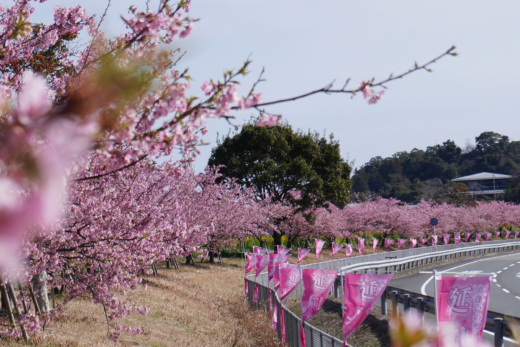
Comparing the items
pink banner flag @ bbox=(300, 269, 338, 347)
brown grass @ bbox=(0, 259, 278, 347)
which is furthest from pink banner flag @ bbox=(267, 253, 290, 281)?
pink banner flag @ bbox=(300, 269, 338, 347)

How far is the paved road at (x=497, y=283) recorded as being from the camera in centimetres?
1441

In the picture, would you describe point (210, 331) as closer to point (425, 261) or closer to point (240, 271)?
point (240, 271)

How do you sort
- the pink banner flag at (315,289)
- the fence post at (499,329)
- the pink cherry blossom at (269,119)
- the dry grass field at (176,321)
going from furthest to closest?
the dry grass field at (176,321) → the pink banner flag at (315,289) → the fence post at (499,329) → the pink cherry blossom at (269,119)

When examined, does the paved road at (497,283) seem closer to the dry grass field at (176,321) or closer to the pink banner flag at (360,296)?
the dry grass field at (176,321)

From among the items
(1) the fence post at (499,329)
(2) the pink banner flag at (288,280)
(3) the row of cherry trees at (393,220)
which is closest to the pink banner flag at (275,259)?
(2) the pink banner flag at (288,280)

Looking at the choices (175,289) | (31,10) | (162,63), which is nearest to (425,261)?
(175,289)

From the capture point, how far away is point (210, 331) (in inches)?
509

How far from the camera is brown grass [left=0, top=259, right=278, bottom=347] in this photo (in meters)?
10.1

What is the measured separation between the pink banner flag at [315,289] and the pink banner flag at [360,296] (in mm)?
863

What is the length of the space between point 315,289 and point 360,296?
1.36 m

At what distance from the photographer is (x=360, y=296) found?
322 inches

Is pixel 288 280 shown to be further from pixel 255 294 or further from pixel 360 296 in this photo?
pixel 255 294

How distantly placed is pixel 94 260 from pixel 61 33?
140 inches

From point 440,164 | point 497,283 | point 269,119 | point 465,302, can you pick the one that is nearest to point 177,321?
point 465,302
